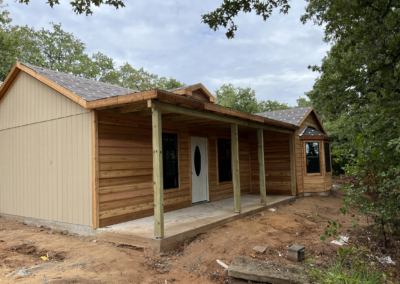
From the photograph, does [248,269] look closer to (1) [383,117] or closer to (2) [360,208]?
(2) [360,208]

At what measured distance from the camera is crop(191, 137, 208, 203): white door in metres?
7.93

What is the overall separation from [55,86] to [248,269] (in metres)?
5.32

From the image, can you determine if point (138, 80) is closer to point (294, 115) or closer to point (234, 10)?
point (294, 115)

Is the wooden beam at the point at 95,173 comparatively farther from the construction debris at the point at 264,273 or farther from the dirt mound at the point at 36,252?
the construction debris at the point at 264,273

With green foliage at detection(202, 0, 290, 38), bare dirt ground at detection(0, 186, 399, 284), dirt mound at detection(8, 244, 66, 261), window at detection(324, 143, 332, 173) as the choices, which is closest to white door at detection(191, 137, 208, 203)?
bare dirt ground at detection(0, 186, 399, 284)

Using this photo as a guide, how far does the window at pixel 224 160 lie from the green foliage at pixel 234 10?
4859 millimetres

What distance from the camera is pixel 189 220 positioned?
5762mm

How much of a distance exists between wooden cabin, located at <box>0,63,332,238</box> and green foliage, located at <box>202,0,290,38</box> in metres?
1.36

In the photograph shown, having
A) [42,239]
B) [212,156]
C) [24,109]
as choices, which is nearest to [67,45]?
[24,109]

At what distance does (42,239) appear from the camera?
5340 millimetres

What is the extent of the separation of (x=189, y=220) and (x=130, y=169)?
168 cm

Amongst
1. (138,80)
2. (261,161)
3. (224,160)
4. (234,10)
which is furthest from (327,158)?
(138,80)

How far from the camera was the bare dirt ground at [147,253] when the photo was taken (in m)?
3.62

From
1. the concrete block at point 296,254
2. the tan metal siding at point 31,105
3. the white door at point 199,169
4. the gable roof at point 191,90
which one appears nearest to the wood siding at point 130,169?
the white door at point 199,169
